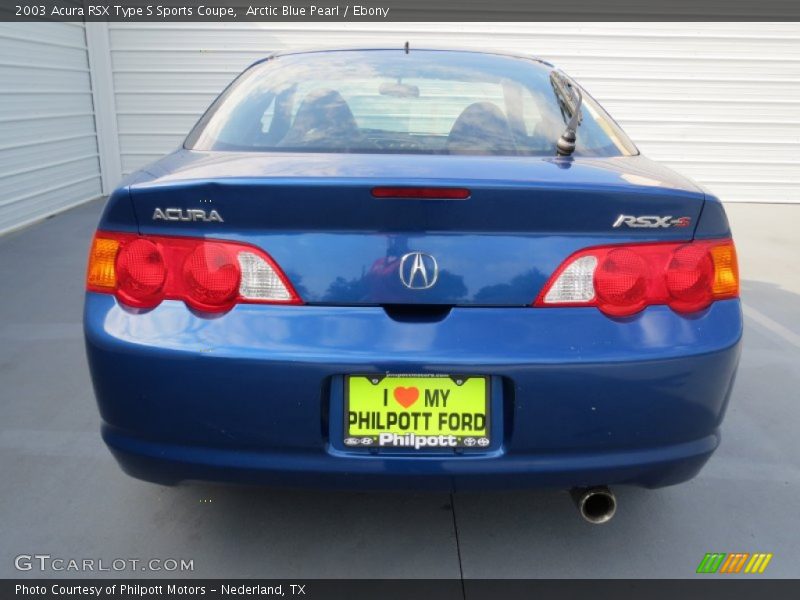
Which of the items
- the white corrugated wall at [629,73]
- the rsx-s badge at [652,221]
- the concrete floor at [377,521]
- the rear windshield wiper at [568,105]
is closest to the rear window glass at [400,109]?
the rear windshield wiper at [568,105]

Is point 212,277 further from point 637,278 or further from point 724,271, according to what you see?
point 724,271

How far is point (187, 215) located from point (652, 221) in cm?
115

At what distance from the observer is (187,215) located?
5.67ft

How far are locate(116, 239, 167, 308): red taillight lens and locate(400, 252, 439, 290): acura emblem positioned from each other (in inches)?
23.8

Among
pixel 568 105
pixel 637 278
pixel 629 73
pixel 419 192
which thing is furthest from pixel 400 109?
pixel 629 73

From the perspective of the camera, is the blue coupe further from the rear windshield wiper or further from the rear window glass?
the rear window glass

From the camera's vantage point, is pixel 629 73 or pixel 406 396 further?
pixel 629 73

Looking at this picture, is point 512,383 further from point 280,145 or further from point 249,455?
point 280,145

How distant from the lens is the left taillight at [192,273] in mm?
1714

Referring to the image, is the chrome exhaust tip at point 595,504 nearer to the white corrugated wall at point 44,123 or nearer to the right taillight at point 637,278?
the right taillight at point 637,278

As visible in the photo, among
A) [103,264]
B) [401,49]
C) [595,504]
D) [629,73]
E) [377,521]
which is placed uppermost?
[401,49]

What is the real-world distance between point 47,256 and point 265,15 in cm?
474

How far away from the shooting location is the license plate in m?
1.70

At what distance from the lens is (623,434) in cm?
178
